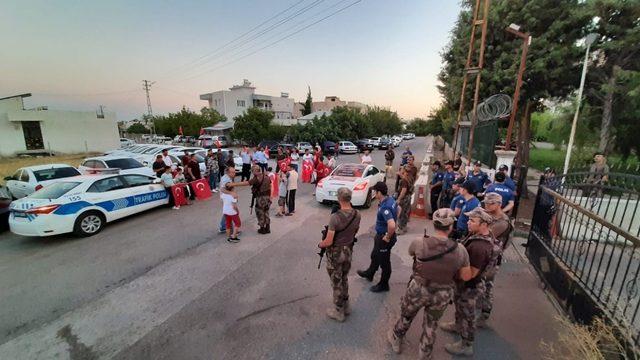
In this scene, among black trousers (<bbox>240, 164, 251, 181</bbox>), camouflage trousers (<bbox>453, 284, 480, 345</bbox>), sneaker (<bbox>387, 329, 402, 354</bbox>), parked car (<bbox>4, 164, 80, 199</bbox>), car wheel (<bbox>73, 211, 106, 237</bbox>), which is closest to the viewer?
camouflage trousers (<bbox>453, 284, 480, 345</bbox>)

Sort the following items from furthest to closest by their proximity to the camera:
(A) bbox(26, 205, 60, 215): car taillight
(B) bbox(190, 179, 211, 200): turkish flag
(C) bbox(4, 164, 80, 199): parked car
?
1. (B) bbox(190, 179, 211, 200): turkish flag
2. (C) bbox(4, 164, 80, 199): parked car
3. (A) bbox(26, 205, 60, 215): car taillight

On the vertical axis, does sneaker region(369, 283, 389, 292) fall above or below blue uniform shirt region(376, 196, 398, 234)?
below

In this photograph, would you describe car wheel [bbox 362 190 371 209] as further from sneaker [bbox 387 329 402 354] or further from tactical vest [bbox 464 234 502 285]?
sneaker [bbox 387 329 402 354]

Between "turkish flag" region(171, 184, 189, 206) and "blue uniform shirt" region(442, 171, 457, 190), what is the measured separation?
312 inches

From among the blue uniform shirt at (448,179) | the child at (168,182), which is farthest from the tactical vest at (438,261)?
the child at (168,182)

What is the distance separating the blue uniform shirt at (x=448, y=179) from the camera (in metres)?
7.04

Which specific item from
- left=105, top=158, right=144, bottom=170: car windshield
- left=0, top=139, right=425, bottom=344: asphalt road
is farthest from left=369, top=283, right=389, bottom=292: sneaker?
left=105, top=158, right=144, bottom=170: car windshield

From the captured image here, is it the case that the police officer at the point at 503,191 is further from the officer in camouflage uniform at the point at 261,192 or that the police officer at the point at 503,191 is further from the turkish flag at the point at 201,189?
the turkish flag at the point at 201,189

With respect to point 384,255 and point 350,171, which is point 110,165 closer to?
point 350,171

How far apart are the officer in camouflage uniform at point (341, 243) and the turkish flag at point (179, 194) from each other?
704 centimetres

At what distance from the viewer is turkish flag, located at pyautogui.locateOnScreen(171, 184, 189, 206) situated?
8938mm

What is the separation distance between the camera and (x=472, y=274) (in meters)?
2.95

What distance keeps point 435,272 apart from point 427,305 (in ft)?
1.31

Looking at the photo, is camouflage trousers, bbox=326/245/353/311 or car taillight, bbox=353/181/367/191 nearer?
camouflage trousers, bbox=326/245/353/311
